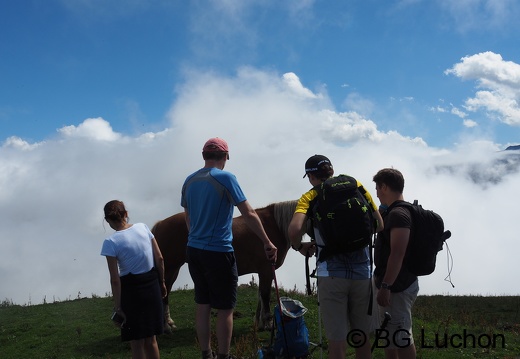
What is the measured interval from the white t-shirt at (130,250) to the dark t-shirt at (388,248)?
2.32 metres

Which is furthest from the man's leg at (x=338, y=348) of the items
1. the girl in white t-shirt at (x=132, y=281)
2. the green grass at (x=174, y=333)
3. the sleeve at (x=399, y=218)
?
the green grass at (x=174, y=333)

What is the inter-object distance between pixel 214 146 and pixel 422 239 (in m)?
2.31

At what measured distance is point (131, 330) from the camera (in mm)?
5242

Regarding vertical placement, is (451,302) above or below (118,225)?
below

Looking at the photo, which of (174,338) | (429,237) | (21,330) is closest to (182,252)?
(174,338)

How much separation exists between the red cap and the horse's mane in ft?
13.2

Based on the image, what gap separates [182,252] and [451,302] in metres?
16.1

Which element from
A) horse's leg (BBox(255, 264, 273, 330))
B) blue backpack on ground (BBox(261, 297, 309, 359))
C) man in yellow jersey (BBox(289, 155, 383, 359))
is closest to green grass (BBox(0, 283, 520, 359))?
horse's leg (BBox(255, 264, 273, 330))

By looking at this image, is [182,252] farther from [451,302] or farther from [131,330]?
[451,302]

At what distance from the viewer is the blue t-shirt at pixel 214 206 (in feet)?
17.4

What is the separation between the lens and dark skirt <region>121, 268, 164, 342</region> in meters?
5.25

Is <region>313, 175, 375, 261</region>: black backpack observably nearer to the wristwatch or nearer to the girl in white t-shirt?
the wristwatch

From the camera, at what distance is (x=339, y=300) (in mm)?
4621

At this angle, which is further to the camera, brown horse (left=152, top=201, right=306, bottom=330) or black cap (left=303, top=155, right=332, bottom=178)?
brown horse (left=152, top=201, right=306, bottom=330)
